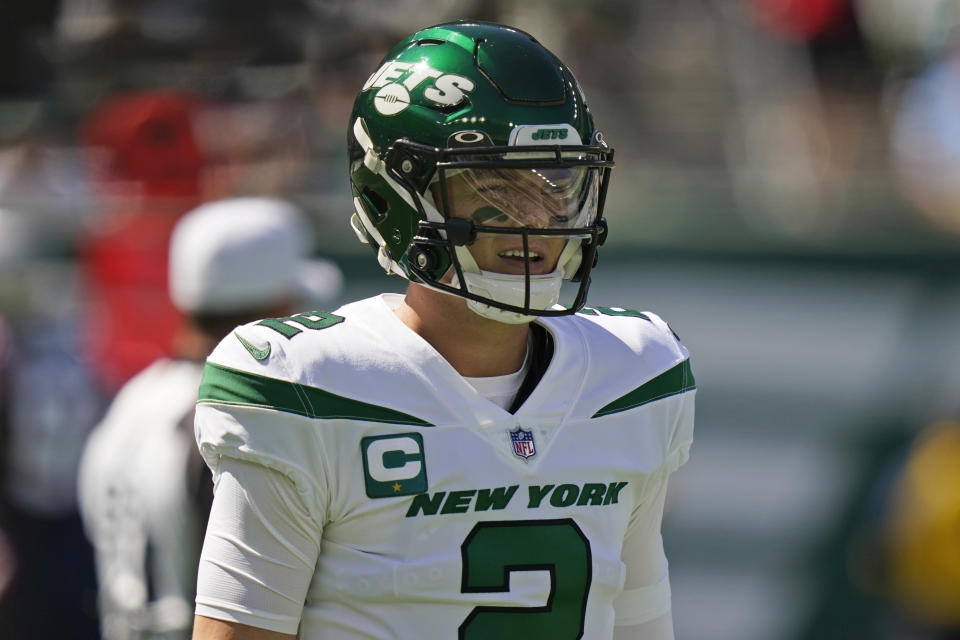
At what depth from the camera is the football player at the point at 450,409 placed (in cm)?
167

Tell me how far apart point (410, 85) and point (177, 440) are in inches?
50.5

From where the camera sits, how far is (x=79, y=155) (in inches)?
236

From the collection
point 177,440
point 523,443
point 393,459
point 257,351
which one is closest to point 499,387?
point 523,443

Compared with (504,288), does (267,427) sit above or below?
below

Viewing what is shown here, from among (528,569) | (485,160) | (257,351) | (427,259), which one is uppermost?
(485,160)

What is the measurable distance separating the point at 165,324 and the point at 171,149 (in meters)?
0.74

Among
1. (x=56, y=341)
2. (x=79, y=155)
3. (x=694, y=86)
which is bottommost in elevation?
(x=56, y=341)

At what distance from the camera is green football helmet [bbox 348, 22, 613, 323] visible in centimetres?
174

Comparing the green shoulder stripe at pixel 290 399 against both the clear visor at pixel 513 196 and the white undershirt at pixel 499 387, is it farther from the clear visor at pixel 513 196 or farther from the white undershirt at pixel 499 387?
the clear visor at pixel 513 196

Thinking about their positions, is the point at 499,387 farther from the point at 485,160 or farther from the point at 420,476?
the point at 485,160

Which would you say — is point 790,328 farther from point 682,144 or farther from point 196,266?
point 196,266

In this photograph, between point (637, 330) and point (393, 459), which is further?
point (637, 330)

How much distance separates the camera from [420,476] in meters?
1.69

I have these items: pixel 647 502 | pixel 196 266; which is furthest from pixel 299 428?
pixel 196 266
